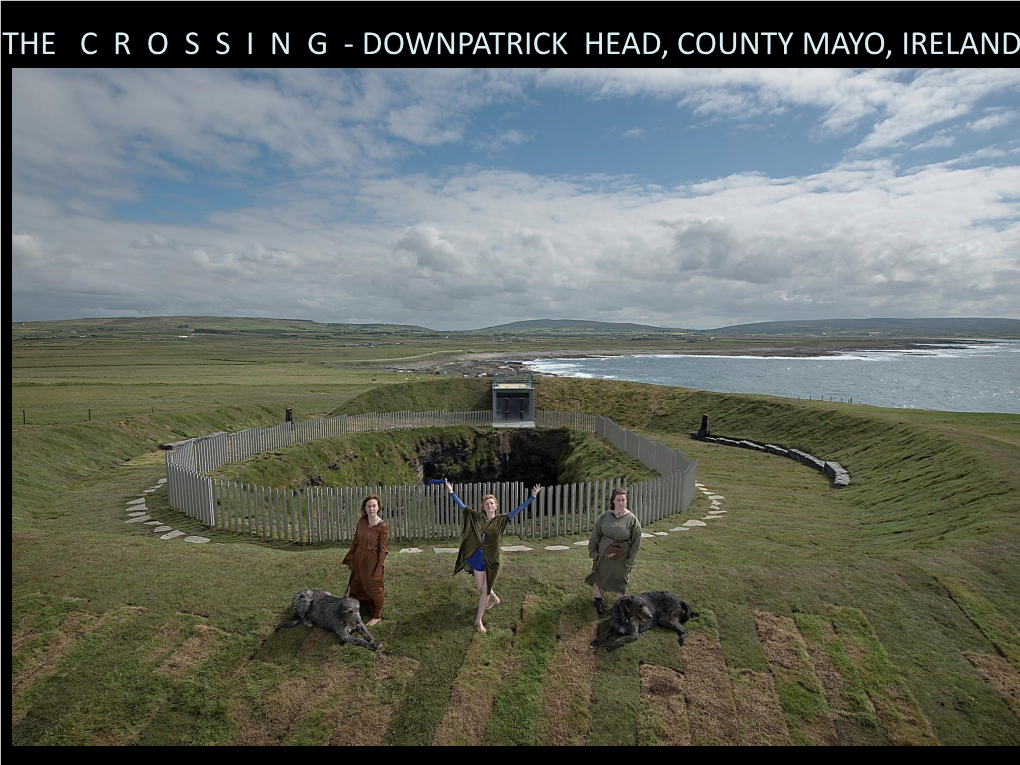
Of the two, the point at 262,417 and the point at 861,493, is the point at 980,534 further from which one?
the point at 262,417

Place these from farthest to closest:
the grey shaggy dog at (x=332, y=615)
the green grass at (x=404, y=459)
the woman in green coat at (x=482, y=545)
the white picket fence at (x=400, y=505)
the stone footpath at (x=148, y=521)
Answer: the green grass at (x=404, y=459)
the white picket fence at (x=400, y=505)
the stone footpath at (x=148, y=521)
the woman in green coat at (x=482, y=545)
the grey shaggy dog at (x=332, y=615)

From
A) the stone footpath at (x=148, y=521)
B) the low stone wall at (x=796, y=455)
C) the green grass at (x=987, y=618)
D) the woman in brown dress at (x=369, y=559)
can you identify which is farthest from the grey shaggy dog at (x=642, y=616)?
the low stone wall at (x=796, y=455)

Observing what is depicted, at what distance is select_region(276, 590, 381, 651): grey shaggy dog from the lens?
6.39m

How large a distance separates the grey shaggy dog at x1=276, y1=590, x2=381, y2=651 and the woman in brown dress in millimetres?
205

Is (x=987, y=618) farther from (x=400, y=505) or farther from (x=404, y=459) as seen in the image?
(x=404, y=459)

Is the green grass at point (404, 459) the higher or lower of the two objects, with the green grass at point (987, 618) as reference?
lower

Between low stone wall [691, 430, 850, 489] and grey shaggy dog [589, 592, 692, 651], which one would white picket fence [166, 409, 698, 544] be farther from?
low stone wall [691, 430, 850, 489]

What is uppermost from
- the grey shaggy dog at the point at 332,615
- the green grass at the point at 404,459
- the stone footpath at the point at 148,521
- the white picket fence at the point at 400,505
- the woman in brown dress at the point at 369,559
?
the woman in brown dress at the point at 369,559

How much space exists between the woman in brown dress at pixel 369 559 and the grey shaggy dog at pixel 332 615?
8.1 inches

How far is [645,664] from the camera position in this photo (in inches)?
240

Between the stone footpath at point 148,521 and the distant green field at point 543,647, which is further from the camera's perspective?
the stone footpath at point 148,521

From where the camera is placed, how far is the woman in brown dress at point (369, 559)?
260 inches

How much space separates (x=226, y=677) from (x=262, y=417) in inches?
1143

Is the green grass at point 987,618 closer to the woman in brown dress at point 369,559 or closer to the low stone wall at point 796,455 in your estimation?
the woman in brown dress at point 369,559
